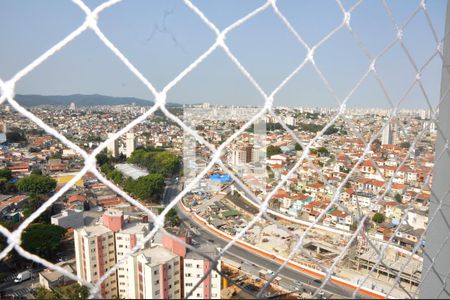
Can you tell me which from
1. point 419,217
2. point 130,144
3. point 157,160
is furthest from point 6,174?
point 419,217

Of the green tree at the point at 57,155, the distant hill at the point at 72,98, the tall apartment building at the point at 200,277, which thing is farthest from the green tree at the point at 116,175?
the tall apartment building at the point at 200,277

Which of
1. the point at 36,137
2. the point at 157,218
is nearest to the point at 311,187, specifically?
the point at 157,218

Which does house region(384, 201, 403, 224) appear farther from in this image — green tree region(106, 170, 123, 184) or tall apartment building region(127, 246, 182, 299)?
green tree region(106, 170, 123, 184)

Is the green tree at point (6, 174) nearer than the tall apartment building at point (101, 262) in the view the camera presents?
No

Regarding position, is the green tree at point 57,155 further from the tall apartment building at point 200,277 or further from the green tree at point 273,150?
the tall apartment building at point 200,277

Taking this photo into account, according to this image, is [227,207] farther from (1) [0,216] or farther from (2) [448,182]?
(2) [448,182]

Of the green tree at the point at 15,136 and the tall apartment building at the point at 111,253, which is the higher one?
the tall apartment building at the point at 111,253

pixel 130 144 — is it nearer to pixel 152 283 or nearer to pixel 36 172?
pixel 36 172
